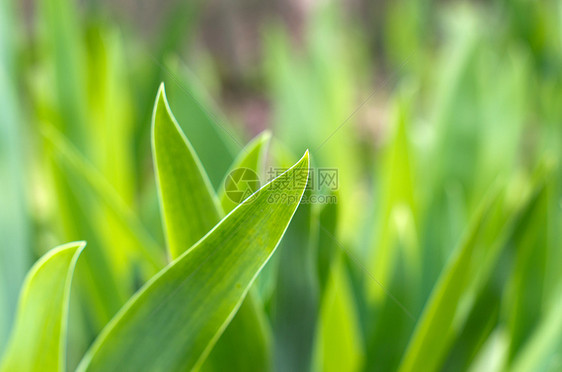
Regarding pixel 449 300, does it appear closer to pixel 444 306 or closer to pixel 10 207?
pixel 444 306

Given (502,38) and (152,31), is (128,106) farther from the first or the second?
(152,31)

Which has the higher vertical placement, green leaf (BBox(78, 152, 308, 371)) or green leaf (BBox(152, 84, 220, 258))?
green leaf (BBox(152, 84, 220, 258))

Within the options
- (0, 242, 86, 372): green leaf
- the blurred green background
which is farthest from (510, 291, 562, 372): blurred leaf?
(0, 242, 86, 372): green leaf

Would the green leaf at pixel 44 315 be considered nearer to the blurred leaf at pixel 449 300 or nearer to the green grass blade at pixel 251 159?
the green grass blade at pixel 251 159

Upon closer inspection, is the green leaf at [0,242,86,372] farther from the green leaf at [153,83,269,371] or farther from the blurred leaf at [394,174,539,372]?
the blurred leaf at [394,174,539,372]

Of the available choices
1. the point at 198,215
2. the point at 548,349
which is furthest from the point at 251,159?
the point at 548,349

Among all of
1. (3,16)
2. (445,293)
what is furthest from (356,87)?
(445,293)
